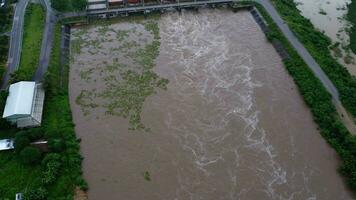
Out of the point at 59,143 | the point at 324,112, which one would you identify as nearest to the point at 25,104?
the point at 59,143

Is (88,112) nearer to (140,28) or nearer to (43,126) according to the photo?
(43,126)

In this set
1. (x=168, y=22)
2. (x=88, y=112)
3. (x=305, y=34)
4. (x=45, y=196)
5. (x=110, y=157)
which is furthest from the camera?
(x=168, y=22)

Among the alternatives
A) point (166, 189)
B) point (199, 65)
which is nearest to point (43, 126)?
point (166, 189)

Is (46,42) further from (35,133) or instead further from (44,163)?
(44,163)

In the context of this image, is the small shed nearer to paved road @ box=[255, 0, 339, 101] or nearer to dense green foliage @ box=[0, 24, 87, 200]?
dense green foliage @ box=[0, 24, 87, 200]

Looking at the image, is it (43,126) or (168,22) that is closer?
(43,126)
